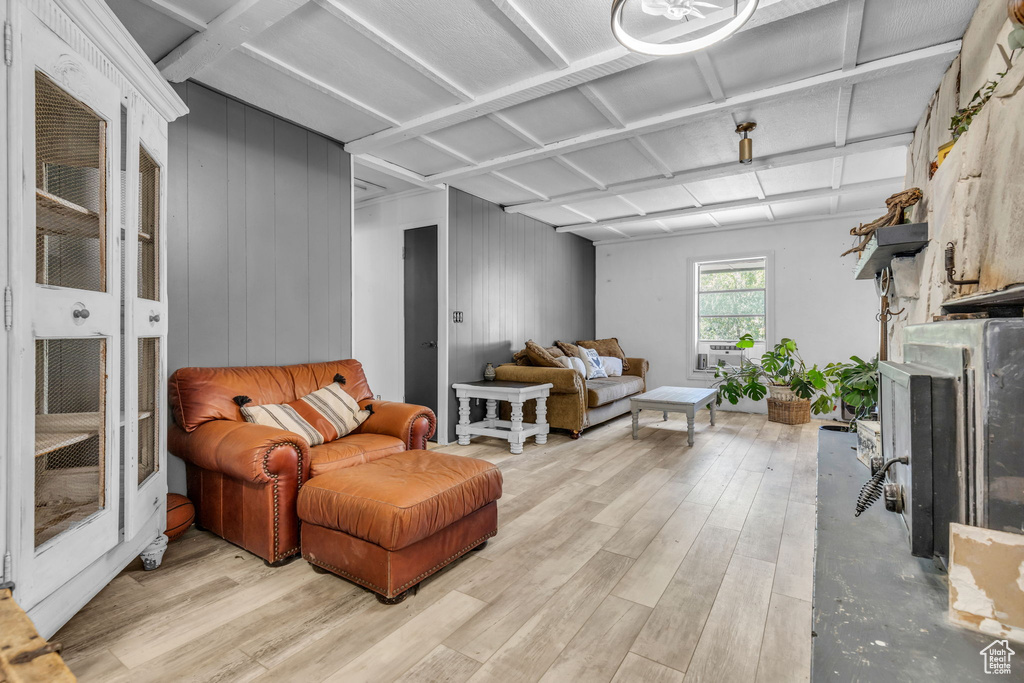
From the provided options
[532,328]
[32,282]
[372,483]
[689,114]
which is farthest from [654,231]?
[32,282]

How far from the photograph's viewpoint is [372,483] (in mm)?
1938

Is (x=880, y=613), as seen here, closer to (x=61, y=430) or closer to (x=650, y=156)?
(x=61, y=430)

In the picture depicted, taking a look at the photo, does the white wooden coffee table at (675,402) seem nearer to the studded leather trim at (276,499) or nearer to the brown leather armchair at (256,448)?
the brown leather armchair at (256,448)

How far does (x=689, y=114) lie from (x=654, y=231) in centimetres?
377

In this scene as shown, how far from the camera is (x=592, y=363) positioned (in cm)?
571

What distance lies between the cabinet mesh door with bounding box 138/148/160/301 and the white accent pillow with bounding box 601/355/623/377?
472 cm

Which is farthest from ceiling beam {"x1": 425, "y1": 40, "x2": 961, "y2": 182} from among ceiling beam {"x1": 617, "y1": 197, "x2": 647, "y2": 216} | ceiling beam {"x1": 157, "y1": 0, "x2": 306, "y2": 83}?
ceiling beam {"x1": 157, "y1": 0, "x2": 306, "y2": 83}

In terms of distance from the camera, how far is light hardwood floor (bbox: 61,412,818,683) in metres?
1.45

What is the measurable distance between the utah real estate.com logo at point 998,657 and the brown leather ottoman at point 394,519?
1528mm

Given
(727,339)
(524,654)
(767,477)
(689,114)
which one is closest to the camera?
(524,654)

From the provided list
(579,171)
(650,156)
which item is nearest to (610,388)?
(579,171)

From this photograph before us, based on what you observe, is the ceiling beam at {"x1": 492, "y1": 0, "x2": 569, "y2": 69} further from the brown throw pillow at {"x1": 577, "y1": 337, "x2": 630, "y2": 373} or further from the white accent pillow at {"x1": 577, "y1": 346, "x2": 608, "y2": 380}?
the brown throw pillow at {"x1": 577, "y1": 337, "x2": 630, "y2": 373}

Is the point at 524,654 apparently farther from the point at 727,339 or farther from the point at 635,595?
the point at 727,339

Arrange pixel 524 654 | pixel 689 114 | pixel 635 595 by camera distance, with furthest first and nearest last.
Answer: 1. pixel 689 114
2. pixel 635 595
3. pixel 524 654
